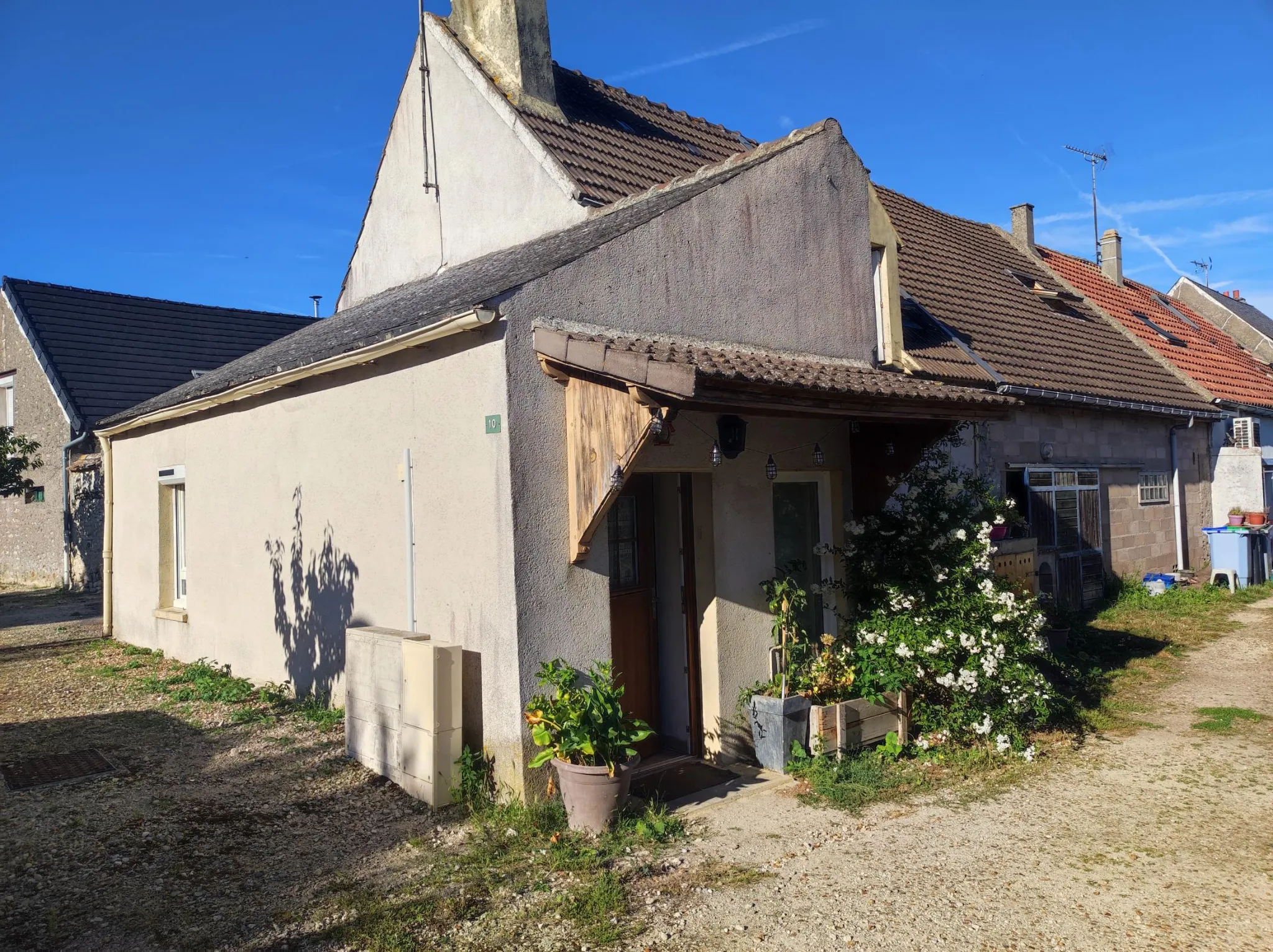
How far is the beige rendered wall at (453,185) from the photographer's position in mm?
8930

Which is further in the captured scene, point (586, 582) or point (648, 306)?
point (648, 306)

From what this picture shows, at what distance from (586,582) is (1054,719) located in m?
4.42

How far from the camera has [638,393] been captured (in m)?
5.12

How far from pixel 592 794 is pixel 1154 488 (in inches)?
511

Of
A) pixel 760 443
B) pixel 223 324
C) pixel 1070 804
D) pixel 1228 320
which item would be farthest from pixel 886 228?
pixel 1228 320

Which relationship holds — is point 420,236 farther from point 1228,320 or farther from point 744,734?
point 1228,320

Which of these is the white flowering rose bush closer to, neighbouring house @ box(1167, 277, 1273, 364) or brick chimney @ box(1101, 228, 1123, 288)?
brick chimney @ box(1101, 228, 1123, 288)

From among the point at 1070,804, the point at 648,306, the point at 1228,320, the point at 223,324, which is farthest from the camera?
the point at 1228,320

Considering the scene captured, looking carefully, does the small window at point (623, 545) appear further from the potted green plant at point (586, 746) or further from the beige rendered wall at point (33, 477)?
the beige rendered wall at point (33, 477)

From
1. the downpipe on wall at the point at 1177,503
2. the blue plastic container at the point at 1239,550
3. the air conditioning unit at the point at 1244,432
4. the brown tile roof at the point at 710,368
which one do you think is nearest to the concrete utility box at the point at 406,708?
the brown tile roof at the point at 710,368

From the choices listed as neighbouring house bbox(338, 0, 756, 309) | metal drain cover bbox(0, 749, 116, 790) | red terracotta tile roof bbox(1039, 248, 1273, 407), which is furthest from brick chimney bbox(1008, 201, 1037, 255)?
metal drain cover bbox(0, 749, 116, 790)

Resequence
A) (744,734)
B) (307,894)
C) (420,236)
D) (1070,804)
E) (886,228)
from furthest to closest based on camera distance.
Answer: (420,236) → (886,228) → (744,734) → (1070,804) → (307,894)

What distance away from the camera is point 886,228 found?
27.9 ft

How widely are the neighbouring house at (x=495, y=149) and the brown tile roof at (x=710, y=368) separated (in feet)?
9.09
